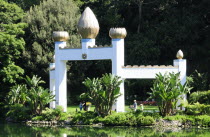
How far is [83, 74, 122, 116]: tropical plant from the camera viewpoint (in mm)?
29750

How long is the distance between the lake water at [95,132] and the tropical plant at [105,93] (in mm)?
1911

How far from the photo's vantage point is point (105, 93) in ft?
98.0

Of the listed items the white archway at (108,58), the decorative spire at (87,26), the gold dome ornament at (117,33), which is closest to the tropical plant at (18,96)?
the white archway at (108,58)

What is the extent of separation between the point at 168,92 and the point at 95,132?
571 cm

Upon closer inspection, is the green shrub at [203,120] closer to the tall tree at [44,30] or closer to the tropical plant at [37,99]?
the tropical plant at [37,99]

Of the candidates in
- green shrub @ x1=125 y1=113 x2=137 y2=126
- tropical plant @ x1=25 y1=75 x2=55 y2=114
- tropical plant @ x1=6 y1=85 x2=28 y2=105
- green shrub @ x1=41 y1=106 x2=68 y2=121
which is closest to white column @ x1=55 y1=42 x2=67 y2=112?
tropical plant @ x1=25 y1=75 x2=55 y2=114

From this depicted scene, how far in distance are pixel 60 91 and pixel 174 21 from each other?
57.2 ft

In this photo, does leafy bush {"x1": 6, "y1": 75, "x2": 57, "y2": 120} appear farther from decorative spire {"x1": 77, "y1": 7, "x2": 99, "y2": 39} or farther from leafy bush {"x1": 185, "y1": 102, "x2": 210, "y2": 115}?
leafy bush {"x1": 185, "y1": 102, "x2": 210, "y2": 115}

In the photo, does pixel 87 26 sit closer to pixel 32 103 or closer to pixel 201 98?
pixel 32 103

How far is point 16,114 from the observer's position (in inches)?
1305

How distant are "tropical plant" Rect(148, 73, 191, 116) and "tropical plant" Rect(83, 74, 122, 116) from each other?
231cm

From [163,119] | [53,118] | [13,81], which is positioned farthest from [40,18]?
[163,119]

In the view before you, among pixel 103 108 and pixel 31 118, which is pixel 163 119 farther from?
pixel 31 118

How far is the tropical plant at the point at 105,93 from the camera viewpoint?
2975 centimetres
